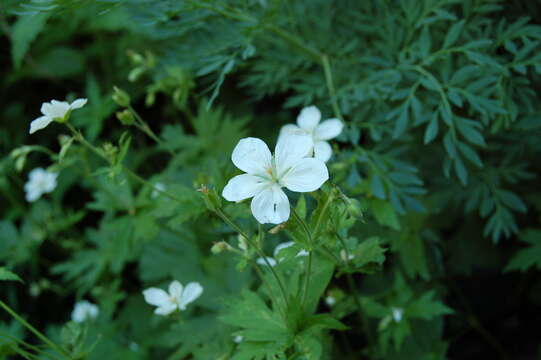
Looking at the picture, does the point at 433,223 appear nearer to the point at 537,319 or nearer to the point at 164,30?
the point at 537,319

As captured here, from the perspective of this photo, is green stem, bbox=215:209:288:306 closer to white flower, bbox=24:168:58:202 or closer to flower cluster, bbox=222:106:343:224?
flower cluster, bbox=222:106:343:224

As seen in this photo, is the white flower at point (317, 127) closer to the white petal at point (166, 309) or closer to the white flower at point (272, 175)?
the white flower at point (272, 175)

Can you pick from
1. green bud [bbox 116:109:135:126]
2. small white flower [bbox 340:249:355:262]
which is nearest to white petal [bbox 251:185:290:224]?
small white flower [bbox 340:249:355:262]

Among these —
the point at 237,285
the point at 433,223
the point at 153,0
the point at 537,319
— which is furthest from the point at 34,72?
the point at 537,319

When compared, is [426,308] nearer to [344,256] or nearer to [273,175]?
[344,256]

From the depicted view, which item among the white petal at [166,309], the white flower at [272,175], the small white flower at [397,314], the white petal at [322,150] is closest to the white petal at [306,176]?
the white flower at [272,175]

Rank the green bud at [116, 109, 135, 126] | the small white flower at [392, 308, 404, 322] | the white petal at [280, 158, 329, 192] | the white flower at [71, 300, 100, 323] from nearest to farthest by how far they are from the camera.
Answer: the white petal at [280, 158, 329, 192] < the green bud at [116, 109, 135, 126] < the small white flower at [392, 308, 404, 322] < the white flower at [71, 300, 100, 323]

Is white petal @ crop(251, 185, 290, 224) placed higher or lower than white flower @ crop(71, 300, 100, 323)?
higher
